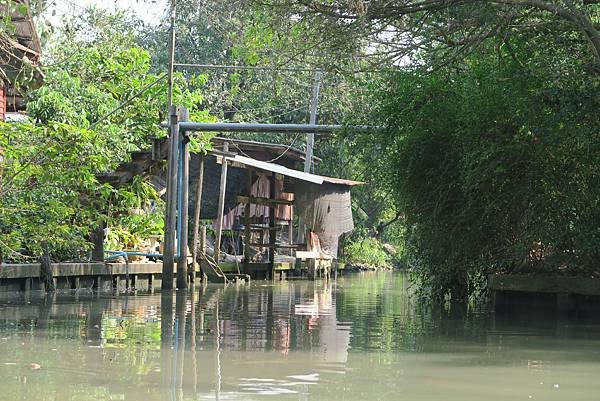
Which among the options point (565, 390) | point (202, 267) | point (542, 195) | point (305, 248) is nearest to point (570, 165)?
point (542, 195)

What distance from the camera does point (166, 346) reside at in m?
Result: 9.52

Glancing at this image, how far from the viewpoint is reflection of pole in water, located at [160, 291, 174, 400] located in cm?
696

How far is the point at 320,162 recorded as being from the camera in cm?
4209

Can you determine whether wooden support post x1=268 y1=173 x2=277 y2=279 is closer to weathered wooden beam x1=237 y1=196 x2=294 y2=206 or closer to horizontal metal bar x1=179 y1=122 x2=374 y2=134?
weathered wooden beam x1=237 y1=196 x2=294 y2=206

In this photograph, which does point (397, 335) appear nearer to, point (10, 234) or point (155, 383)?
point (155, 383)

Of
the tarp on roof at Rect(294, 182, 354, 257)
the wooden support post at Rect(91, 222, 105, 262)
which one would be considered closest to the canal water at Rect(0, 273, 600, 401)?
the wooden support post at Rect(91, 222, 105, 262)

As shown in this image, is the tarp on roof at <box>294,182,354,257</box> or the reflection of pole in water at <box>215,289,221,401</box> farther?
the tarp on roof at <box>294,182,354,257</box>

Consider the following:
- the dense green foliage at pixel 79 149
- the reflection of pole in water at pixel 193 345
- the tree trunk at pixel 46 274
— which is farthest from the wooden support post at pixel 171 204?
the reflection of pole in water at pixel 193 345

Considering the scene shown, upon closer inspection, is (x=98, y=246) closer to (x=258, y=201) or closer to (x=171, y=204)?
(x=171, y=204)

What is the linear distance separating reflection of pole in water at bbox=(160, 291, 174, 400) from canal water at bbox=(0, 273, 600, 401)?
0.05ft

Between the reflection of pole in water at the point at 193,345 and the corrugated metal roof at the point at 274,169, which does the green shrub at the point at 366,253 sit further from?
the reflection of pole in water at the point at 193,345

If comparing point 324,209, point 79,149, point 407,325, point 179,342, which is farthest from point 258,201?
point 179,342

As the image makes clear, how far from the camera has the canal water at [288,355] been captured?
22.9ft

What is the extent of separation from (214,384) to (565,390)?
95.7 inches
